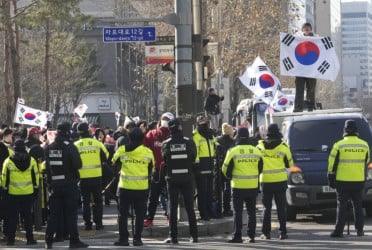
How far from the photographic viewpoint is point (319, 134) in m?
18.0

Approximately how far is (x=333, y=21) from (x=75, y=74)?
13806cm

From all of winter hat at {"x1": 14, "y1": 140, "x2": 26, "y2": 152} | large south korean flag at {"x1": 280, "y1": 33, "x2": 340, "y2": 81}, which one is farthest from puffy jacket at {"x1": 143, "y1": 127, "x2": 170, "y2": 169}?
large south korean flag at {"x1": 280, "y1": 33, "x2": 340, "y2": 81}

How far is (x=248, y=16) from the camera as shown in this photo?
46.3 meters

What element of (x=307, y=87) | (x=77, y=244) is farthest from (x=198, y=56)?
(x=307, y=87)

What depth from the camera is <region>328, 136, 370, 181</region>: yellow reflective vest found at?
48.6ft

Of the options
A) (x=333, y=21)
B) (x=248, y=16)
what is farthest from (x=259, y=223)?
(x=333, y=21)

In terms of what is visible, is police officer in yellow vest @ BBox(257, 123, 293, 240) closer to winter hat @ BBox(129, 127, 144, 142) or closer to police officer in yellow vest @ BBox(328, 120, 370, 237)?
police officer in yellow vest @ BBox(328, 120, 370, 237)

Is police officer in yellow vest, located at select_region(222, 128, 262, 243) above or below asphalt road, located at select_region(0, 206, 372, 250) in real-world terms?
above

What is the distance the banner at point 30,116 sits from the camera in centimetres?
2731

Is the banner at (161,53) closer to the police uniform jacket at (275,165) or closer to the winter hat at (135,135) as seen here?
the police uniform jacket at (275,165)

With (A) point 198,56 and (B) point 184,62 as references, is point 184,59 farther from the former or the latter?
(A) point 198,56

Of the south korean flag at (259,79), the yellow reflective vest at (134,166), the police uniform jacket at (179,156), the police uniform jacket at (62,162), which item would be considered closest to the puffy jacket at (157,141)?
the police uniform jacket at (179,156)

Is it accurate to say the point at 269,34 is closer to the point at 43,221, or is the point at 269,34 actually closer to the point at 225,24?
the point at 225,24

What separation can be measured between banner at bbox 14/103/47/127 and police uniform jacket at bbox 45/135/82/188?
43.7 ft
